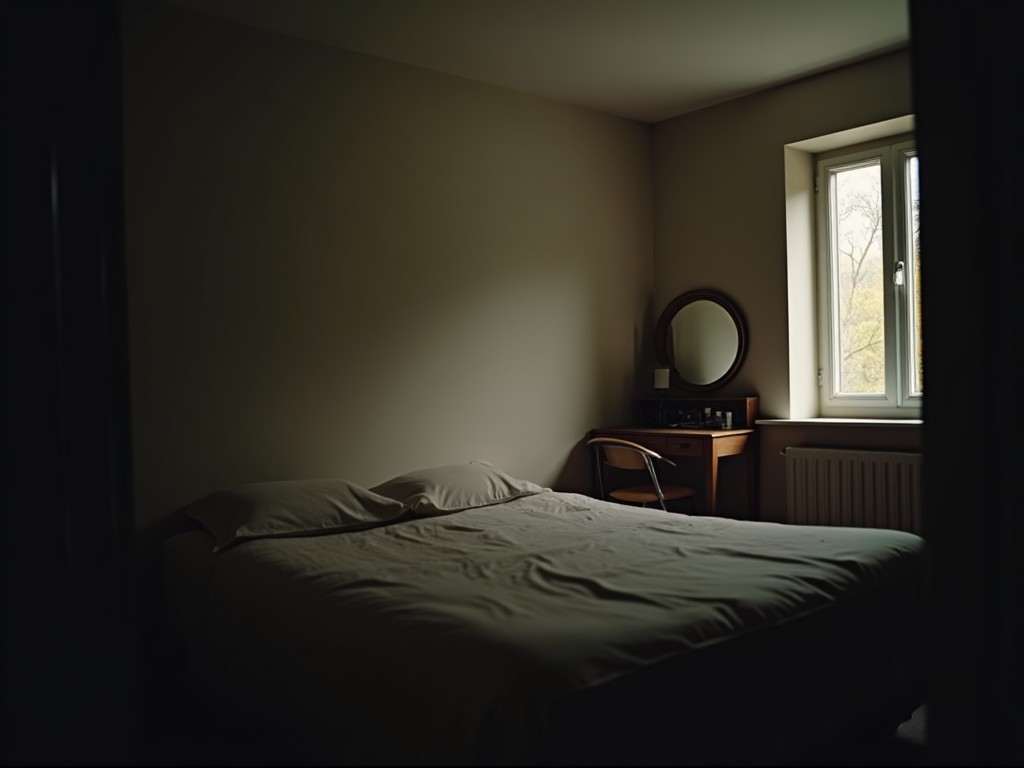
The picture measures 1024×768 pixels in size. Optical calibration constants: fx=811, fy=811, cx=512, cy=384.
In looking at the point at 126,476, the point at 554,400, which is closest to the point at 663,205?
the point at 554,400

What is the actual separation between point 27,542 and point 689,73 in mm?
3901

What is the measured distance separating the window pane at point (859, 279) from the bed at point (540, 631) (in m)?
1.71

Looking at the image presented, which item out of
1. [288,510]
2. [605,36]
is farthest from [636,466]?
[605,36]

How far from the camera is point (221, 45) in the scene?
346 centimetres

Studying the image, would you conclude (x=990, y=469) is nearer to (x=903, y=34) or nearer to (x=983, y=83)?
(x=983, y=83)

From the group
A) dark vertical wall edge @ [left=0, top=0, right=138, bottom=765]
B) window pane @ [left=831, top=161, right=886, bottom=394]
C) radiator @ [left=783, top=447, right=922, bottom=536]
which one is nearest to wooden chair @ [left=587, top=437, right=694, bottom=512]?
radiator @ [left=783, top=447, right=922, bottom=536]

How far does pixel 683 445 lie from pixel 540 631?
2699mm

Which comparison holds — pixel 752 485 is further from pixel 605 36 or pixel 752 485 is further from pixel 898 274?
pixel 605 36

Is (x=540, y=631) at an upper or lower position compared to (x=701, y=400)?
lower

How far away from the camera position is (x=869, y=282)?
4.39 meters

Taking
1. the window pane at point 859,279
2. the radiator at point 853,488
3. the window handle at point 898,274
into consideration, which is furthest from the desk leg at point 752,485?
the window handle at point 898,274

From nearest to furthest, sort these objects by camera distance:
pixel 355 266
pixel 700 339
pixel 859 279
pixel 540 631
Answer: pixel 540 631 < pixel 355 266 < pixel 859 279 < pixel 700 339

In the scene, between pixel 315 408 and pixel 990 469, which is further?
pixel 315 408

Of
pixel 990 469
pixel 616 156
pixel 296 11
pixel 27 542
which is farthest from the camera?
pixel 616 156
